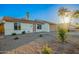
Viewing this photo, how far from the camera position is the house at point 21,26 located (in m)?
4.78

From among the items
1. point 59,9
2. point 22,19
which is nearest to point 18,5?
point 22,19

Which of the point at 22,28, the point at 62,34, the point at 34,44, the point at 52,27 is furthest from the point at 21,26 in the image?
the point at 62,34

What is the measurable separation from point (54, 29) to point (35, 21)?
29 centimetres

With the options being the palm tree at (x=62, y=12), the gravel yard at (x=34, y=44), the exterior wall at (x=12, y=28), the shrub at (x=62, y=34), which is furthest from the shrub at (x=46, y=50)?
the palm tree at (x=62, y=12)

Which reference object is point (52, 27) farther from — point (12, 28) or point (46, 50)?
point (12, 28)

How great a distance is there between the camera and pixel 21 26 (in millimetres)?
4812

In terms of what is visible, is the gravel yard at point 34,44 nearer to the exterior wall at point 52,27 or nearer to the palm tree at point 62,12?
the exterior wall at point 52,27

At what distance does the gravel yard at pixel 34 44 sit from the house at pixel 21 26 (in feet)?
0.23

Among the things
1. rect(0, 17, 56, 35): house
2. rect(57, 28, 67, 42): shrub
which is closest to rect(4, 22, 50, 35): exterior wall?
rect(0, 17, 56, 35): house

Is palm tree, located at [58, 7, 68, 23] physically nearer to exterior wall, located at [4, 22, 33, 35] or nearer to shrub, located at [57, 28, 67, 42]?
shrub, located at [57, 28, 67, 42]

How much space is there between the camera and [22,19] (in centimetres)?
480

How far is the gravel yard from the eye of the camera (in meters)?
4.75
